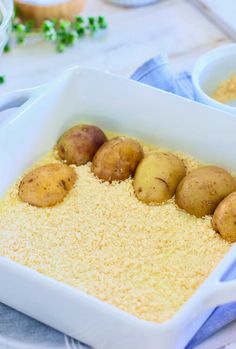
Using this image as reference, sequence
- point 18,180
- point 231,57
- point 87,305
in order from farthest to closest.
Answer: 1. point 231,57
2. point 18,180
3. point 87,305

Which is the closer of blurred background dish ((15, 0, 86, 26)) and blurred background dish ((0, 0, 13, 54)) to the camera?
blurred background dish ((0, 0, 13, 54))

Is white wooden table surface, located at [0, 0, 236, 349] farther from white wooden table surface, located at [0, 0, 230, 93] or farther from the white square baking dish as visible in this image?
the white square baking dish

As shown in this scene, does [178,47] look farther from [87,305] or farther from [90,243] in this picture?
[87,305]

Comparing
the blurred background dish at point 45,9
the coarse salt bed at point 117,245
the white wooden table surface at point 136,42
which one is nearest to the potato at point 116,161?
the coarse salt bed at point 117,245

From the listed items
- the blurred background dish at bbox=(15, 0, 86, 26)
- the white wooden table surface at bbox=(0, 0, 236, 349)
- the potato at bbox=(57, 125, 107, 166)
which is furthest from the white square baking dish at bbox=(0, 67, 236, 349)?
the blurred background dish at bbox=(15, 0, 86, 26)

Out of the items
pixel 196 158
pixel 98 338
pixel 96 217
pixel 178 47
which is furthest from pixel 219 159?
pixel 178 47

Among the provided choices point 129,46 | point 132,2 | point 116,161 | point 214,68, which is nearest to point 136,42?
point 129,46

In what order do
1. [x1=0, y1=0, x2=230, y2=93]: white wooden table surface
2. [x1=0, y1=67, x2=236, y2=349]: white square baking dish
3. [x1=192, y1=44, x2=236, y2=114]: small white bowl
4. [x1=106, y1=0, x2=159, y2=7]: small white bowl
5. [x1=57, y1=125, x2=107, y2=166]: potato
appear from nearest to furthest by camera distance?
[x1=0, y1=67, x2=236, y2=349]: white square baking dish, [x1=57, y1=125, x2=107, y2=166]: potato, [x1=192, y1=44, x2=236, y2=114]: small white bowl, [x1=0, y1=0, x2=230, y2=93]: white wooden table surface, [x1=106, y1=0, x2=159, y2=7]: small white bowl
